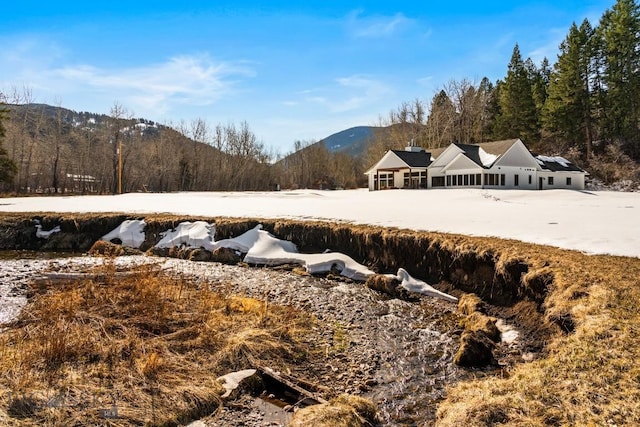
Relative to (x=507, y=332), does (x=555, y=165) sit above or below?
above

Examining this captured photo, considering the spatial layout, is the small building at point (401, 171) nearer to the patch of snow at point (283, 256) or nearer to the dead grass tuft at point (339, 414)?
the patch of snow at point (283, 256)

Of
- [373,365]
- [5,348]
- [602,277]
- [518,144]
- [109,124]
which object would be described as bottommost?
[373,365]

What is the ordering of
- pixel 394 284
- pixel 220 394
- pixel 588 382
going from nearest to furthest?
pixel 588 382 → pixel 220 394 → pixel 394 284

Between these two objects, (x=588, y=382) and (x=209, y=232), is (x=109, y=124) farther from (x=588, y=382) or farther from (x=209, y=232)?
(x=588, y=382)

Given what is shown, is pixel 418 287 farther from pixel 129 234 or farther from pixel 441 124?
pixel 441 124

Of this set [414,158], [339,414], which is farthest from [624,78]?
[339,414]

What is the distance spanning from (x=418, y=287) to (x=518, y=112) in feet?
159

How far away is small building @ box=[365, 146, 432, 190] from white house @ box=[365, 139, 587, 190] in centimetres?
16

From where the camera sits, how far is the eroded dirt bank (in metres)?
4.98

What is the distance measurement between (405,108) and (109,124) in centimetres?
4169

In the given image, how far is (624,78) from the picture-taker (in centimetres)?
4262

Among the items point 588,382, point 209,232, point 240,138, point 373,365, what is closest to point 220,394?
point 373,365

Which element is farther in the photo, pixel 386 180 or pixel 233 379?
pixel 386 180

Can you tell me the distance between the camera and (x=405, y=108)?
61.3 meters
